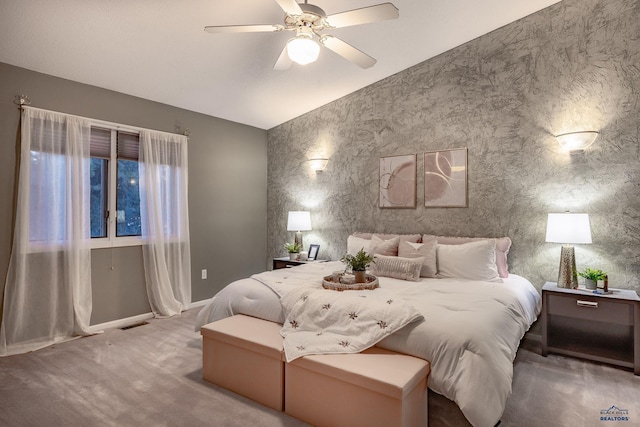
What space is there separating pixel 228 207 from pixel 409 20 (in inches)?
128

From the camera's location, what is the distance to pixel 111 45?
2.96 m

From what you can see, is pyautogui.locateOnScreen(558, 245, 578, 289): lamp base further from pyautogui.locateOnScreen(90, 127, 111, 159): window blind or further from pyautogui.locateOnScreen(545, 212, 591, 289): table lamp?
pyautogui.locateOnScreen(90, 127, 111, 159): window blind

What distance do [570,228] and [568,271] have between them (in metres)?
0.39

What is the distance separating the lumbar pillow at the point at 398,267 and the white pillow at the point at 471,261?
28 cm

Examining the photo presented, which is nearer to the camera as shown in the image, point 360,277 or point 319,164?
point 360,277

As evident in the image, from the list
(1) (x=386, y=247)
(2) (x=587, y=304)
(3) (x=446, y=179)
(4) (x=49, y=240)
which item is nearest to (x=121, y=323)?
(4) (x=49, y=240)

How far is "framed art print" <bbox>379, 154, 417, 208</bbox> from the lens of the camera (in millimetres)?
4059

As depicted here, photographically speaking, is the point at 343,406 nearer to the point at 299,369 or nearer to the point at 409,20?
the point at 299,369

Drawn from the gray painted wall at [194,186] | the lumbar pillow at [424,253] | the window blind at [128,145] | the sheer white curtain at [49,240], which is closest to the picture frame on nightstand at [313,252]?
the gray painted wall at [194,186]

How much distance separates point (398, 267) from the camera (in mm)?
3189

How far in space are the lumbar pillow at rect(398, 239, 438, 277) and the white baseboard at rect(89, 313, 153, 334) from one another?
295cm

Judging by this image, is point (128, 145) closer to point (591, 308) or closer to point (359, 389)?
point (359, 389)

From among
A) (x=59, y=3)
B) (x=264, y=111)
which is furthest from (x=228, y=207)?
(x=59, y=3)

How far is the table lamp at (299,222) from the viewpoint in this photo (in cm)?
471
